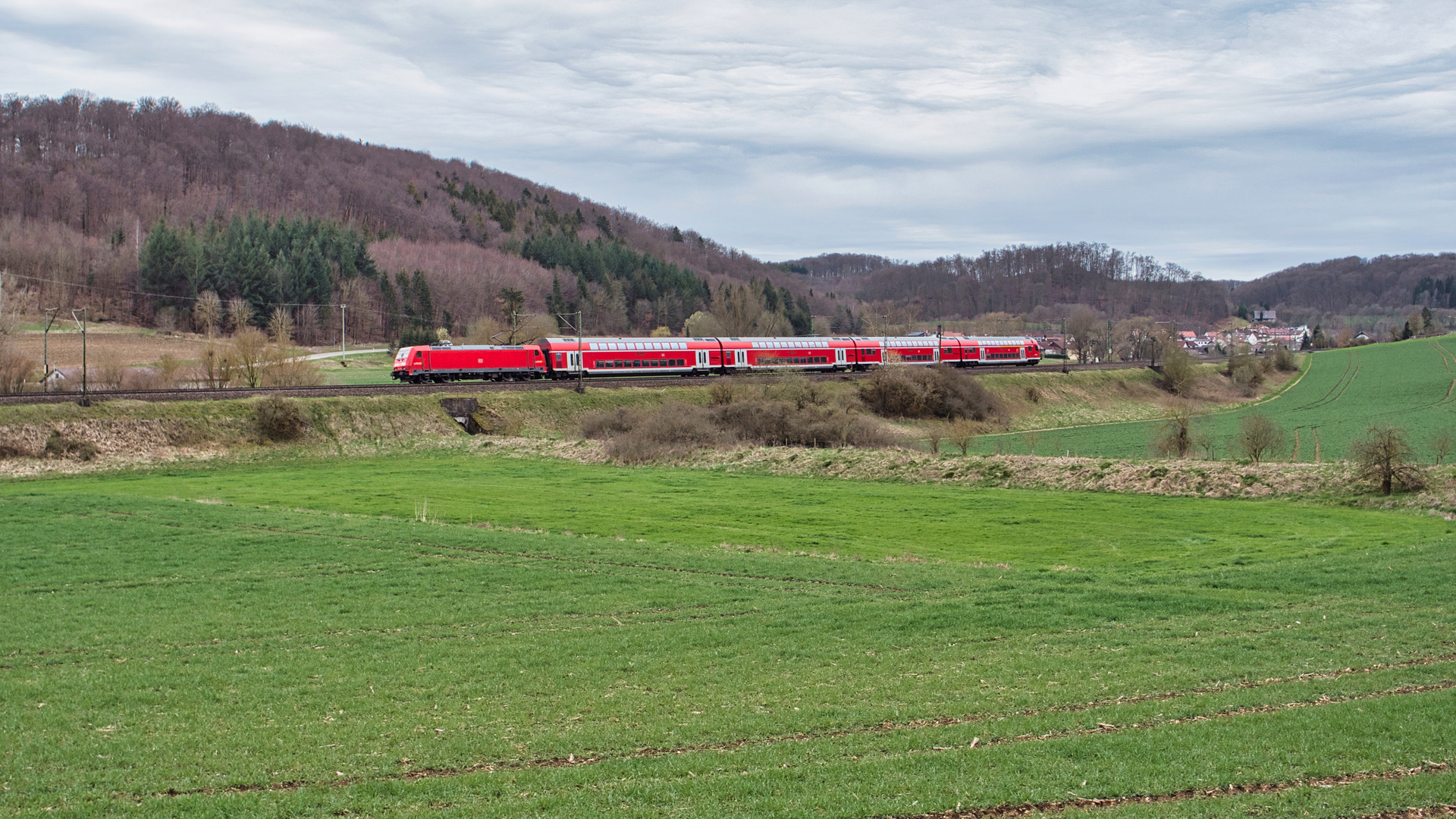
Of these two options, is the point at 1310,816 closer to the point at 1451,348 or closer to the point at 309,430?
the point at 309,430

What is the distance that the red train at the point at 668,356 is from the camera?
222 ft

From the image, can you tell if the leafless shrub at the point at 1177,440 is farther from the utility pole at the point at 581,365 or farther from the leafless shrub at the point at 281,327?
the leafless shrub at the point at 281,327

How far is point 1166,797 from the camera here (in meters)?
9.16

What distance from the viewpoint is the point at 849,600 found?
62.9 feet

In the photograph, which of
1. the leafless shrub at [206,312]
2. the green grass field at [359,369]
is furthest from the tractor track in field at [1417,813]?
the leafless shrub at [206,312]

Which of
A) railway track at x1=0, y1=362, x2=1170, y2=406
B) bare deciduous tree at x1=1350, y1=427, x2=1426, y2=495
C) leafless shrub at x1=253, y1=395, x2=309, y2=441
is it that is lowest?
bare deciduous tree at x1=1350, y1=427, x2=1426, y2=495

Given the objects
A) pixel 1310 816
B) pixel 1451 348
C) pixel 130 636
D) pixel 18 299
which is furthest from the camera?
pixel 1451 348

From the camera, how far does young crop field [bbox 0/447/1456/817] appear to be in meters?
9.62

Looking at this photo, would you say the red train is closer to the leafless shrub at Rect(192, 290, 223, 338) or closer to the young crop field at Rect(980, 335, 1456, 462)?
the young crop field at Rect(980, 335, 1456, 462)

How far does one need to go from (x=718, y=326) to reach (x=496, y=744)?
411ft

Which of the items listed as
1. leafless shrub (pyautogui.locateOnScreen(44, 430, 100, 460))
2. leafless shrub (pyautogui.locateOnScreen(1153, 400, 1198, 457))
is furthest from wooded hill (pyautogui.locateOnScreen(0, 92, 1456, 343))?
leafless shrub (pyautogui.locateOnScreen(1153, 400, 1198, 457))

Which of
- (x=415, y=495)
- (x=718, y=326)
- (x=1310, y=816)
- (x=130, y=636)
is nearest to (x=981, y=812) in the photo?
(x=1310, y=816)

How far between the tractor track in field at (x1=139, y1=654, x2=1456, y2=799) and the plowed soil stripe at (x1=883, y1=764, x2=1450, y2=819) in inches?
60.3

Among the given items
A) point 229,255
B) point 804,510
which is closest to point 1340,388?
point 804,510
